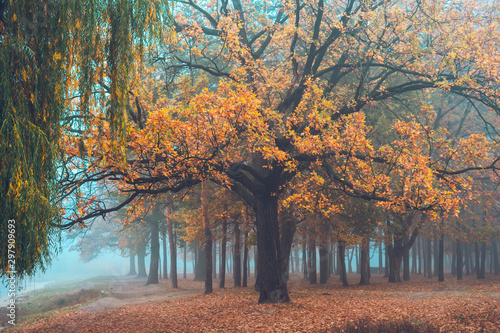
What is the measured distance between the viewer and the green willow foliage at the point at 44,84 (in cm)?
611

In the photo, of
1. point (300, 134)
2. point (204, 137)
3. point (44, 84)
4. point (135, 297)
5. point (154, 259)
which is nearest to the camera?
point (44, 84)

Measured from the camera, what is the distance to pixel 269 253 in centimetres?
1414

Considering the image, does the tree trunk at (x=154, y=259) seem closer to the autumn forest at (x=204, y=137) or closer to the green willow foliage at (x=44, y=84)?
the autumn forest at (x=204, y=137)

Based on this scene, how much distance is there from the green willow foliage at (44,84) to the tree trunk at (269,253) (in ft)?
25.2

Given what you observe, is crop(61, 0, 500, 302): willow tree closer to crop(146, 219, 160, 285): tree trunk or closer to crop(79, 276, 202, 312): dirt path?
crop(79, 276, 202, 312): dirt path

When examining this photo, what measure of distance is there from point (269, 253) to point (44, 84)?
32.3 feet

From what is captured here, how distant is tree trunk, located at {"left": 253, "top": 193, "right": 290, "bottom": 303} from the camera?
45.8 feet

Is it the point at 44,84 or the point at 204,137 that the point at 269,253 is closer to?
the point at 204,137

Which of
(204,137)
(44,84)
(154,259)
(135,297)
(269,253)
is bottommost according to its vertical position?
(135,297)

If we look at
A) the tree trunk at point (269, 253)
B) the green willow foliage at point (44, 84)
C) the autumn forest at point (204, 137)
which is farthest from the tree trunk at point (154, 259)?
the green willow foliage at point (44, 84)

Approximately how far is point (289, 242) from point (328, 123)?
1042 cm

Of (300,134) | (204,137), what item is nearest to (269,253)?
(300,134)

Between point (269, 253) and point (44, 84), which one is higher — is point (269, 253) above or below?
below

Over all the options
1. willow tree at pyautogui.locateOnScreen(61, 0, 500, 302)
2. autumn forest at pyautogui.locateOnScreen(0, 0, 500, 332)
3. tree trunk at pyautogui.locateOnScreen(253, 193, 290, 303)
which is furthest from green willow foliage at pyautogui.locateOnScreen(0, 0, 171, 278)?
tree trunk at pyautogui.locateOnScreen(253, 193, 290, 303)
